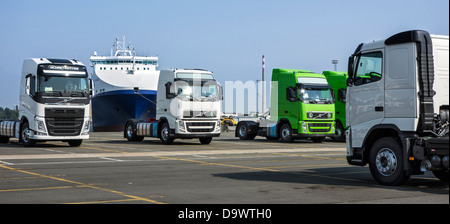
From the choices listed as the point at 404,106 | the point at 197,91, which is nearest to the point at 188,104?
the point at 197,91

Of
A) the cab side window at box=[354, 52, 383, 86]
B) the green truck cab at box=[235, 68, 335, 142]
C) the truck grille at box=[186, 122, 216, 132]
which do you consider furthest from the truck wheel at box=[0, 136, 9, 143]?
the cab side window at box=[354, 52, 383, 86]

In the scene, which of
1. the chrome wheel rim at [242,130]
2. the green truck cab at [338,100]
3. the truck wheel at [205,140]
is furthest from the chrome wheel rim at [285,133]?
the truck wheel at [205,140]

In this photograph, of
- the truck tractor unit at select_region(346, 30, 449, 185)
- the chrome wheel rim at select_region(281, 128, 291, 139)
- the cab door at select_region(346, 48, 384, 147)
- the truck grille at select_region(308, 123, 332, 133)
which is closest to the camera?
the truck tractor unit at select_region(346, 30, 449, 185)

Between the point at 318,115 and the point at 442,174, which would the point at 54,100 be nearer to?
the point at 318,115

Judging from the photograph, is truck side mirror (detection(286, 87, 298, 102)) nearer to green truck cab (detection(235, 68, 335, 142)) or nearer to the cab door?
green truck cab (detection(235, 68, 335, 142))

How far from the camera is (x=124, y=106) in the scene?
53.4 meters

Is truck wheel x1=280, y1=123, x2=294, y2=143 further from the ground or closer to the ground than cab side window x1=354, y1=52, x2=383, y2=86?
closer to the ground

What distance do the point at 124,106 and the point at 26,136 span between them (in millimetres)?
29525

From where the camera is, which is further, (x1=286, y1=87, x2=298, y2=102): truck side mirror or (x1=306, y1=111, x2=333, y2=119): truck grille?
(x1=306, y1=111, x2=333, y2=119): truck grille

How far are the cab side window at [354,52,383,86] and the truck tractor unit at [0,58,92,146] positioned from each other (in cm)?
1431

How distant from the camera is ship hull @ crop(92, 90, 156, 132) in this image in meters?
53.1

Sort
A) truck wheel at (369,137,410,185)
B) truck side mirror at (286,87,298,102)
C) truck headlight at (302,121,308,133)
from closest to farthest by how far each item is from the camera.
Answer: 1. truck wheel at (369,137,410,185)
2. truck side mirror at (286,87,298,102)
3. truck headlight at (302,121,308,133)

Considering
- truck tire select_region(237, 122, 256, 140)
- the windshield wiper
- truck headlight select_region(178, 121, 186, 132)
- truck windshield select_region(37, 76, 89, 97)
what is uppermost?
truck windshield select_region(37, 76, 89, 97)
